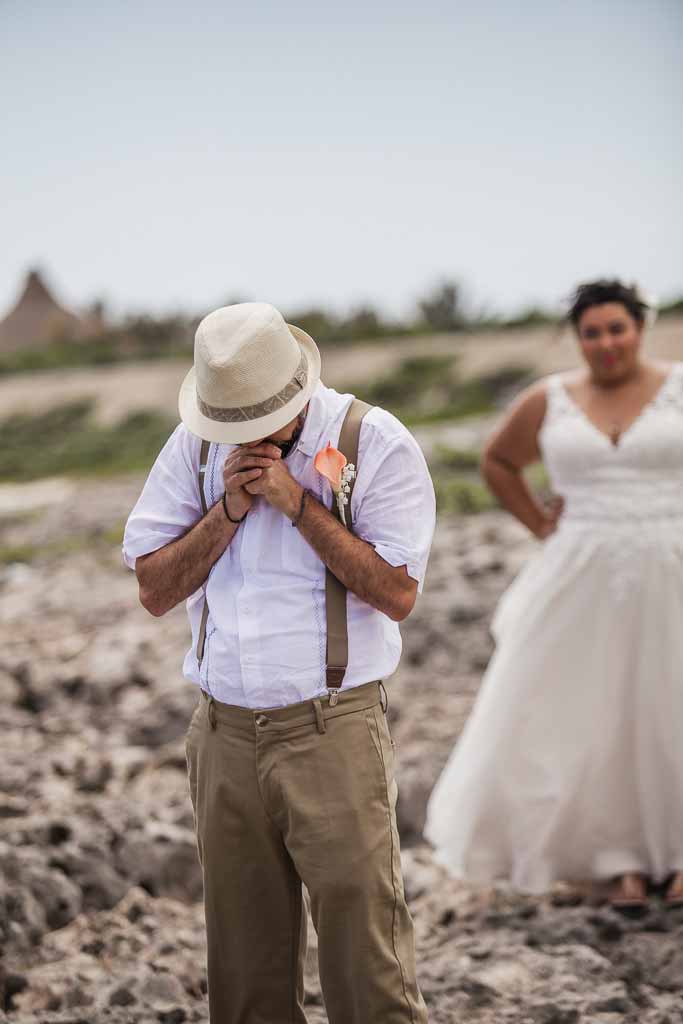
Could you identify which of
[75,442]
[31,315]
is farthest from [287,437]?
[31,315]

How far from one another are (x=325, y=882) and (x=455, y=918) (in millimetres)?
2121

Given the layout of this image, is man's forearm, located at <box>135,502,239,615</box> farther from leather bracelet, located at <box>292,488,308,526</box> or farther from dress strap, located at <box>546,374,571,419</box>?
dress strap, located at <box>546,374,571,419</box>

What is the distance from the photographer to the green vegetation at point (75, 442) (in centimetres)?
2159

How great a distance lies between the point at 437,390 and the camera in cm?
2467

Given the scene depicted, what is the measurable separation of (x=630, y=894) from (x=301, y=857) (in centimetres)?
219

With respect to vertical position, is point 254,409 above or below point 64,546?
above

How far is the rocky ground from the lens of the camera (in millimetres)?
3555

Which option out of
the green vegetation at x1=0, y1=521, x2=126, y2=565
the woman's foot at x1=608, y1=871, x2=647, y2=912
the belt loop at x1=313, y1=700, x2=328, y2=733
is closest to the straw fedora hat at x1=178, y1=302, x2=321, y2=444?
the belt loop at x1=313, y1=700, x2=328, y2=733

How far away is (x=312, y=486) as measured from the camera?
255 cm

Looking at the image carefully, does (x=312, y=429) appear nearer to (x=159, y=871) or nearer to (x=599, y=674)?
(x=599, y=674)

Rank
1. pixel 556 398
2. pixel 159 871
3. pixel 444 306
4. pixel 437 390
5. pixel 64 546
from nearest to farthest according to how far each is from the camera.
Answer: pixel 556 398 → pixel 159 871 → pixel 64 546 → pixel 437 390 → pixel 444 306

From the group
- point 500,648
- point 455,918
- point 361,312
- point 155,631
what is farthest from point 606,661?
point 361,312

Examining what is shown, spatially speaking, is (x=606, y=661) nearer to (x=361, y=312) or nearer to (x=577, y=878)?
(x=577, y=878)

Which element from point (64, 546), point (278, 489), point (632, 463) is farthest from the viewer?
point (64, 546)
